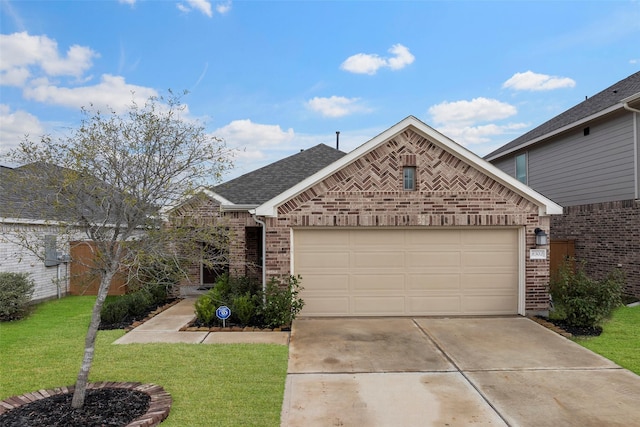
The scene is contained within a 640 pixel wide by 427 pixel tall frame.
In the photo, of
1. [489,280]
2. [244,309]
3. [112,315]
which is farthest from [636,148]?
[112,315]

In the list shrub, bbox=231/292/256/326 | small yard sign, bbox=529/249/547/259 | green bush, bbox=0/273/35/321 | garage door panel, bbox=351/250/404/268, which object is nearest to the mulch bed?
small yard sign, bbox=529/249/547/259

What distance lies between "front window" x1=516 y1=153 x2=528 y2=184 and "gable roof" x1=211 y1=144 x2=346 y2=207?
7752 millimetres

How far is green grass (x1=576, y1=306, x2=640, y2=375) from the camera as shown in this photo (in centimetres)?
651

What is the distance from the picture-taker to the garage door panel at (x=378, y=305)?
9.66 meters

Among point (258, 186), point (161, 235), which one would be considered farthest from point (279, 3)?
point (161, 235)

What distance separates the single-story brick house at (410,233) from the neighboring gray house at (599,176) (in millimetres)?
3695

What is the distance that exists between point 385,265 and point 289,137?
17852mm

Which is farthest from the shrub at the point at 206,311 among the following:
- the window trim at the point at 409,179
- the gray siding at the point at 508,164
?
the gray siding at the point at 508,164

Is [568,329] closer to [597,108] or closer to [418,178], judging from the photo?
[418,178]

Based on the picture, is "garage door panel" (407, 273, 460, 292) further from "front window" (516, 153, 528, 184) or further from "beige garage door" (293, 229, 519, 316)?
"front window" (516, 153, 528, 184)

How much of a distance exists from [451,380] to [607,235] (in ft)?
31.2

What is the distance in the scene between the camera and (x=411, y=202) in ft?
31.3

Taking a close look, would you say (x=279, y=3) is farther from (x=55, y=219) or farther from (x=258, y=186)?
(x=55, y=219)

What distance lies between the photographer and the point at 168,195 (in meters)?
A: 5.27
